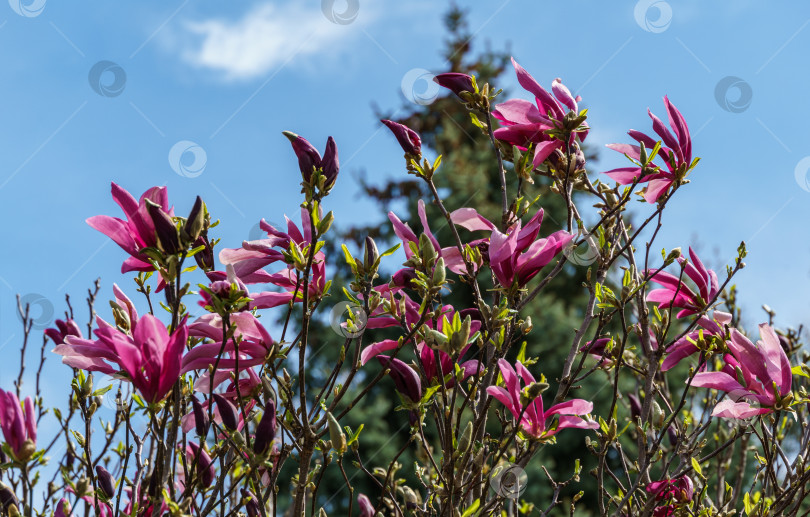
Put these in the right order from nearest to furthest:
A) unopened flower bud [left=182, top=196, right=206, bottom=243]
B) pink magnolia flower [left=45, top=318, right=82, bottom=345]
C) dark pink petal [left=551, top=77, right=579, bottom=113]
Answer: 1. unopened flower bud [left=182, top=196, right=206, bottom=243]
2. dark pink petal [left=551, top=77, right=579, bottom=113]
3. pink magnolia flower [left=45, top=318, right=82, bottom=345]

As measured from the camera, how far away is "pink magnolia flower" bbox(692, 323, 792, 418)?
1.45 metres

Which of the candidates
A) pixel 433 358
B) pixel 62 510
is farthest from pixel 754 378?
pixel 62 510

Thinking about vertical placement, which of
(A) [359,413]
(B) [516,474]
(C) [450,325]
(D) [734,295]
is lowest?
(A) [359,413]

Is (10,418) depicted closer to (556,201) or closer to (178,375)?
(178,375)

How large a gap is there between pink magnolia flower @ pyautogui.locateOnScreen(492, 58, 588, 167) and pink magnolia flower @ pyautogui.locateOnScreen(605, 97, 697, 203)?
0.16 metres

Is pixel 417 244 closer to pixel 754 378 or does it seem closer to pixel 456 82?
pixel 456 82

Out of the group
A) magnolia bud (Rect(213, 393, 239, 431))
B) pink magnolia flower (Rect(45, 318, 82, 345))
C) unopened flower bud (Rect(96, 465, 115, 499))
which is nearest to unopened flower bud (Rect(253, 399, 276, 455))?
magnolia bud (Rect(213, 393, 239, 431))

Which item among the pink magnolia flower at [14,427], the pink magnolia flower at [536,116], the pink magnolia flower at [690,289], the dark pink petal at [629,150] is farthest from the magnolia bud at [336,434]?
the dark pink petal at [629,150]

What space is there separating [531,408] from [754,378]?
55 cm

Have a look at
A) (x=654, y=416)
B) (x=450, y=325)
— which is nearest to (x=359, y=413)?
A: (x=654, y=416)

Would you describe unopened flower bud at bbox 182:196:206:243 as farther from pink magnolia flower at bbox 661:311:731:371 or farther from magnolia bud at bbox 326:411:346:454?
pink magnolia flower at bbox 661:311:731:371

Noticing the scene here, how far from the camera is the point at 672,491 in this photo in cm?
158

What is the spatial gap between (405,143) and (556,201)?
8.21 m

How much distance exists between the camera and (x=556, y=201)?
940cm
